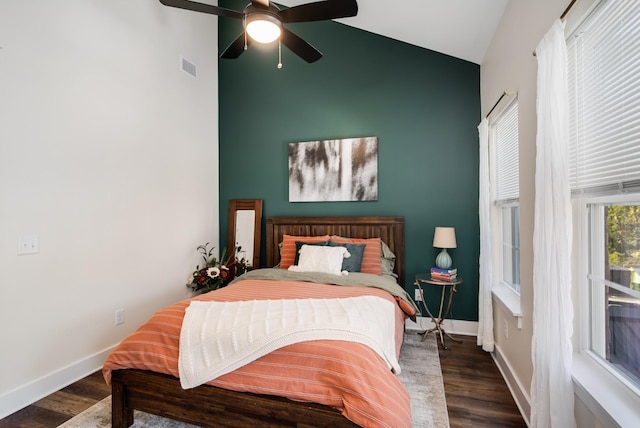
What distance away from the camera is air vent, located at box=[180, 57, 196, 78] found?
12.0 ft

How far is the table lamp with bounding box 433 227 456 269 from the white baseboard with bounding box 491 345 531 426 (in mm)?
831

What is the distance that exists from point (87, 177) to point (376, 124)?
288 centimetres

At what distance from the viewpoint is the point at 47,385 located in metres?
2.30

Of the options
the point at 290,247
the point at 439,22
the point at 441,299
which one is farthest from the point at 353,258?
the point at 439,22

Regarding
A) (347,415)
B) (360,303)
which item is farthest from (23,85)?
(347,415)

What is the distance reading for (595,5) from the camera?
4.23 feet

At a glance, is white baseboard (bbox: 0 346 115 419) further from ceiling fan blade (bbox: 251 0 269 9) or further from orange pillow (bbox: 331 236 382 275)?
ceiling fan blade (bbox: 251 0 269 9)

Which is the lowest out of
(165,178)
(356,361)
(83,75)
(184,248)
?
(356,361)

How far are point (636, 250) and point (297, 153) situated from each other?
3.20 metres

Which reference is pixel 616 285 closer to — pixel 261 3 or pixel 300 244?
pixel 261 3

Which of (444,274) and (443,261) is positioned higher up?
(443,261)

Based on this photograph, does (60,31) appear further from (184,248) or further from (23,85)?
(184,248)

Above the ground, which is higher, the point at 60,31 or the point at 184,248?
the point at 60,31

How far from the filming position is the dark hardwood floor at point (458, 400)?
1980 mm
